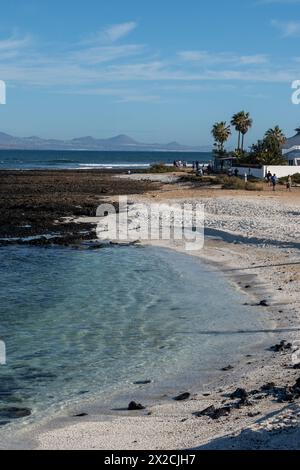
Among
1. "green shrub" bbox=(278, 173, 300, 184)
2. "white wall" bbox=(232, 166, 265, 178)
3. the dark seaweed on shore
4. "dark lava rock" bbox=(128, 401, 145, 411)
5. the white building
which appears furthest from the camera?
the white building

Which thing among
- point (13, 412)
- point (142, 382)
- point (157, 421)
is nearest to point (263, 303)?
point (142, 382)

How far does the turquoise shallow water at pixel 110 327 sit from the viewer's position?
10312 millimetres

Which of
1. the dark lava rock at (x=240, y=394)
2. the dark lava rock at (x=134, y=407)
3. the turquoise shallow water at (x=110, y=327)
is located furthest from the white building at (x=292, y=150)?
the dark lava rock at (x=134, y=407)

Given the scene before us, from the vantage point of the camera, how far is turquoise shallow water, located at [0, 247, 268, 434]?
33.8ft

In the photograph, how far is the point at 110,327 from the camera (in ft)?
44.2

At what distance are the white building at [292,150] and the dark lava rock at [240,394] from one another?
52.5 m

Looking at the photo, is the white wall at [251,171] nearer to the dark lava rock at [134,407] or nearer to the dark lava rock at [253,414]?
the dark lava rock at [134,407]

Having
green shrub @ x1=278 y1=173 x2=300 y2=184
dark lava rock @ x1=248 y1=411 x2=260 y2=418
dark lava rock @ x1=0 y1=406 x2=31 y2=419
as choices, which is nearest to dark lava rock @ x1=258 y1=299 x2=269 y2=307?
dark lava rock @ x1=248 y1=411 x2=260 y2=418

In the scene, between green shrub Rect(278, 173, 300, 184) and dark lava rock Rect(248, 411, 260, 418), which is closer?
dark lava rock Rect(248, 411, 260, 418)

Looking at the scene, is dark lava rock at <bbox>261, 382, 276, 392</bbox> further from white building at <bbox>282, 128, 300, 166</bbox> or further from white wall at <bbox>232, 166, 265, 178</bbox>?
white building at <bbox>282, 128, 300, 166</bbox>

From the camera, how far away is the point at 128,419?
858cm

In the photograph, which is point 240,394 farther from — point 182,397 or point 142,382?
point 142,382

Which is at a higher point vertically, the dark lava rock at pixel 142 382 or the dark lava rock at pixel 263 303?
the dark lava rock at pixel 263 303

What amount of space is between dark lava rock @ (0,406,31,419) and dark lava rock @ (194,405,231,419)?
2.23 meters
